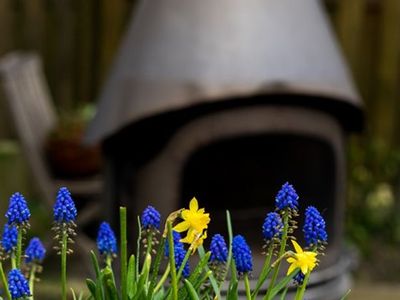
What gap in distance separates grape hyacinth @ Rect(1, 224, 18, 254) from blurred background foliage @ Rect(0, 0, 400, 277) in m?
3.62

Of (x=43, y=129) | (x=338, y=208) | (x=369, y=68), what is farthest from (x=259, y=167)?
(x=369, y=68)

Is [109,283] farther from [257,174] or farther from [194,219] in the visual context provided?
[257,174]

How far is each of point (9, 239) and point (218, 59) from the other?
179 cm

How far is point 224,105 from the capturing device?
305 centimetres

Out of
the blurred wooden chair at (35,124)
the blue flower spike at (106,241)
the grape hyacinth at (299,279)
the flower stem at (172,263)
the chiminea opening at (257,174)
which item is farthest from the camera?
the blurred wooden chair at (35,124)

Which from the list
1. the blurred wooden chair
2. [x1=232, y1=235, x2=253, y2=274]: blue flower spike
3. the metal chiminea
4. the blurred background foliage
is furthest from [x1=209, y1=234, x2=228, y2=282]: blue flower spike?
the blurred background foliage

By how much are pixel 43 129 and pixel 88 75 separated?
78 cm

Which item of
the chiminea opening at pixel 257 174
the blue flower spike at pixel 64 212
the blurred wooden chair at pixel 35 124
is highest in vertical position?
the blurred wooden chair at pixel 35 124

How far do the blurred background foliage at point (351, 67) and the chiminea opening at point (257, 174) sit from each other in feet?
4.89

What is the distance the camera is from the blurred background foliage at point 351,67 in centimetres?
511

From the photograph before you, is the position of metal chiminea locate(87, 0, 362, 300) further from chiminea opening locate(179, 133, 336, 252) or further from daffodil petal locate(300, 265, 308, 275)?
daffodil petal locate(300, 265, 308, 275)

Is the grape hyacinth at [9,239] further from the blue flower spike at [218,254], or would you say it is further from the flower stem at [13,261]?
the blue flower spike at [218,254]

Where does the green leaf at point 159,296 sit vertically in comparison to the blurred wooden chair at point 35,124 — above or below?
below

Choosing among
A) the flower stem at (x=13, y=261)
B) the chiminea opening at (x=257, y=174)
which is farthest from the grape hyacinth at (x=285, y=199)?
the chiminea opening at (x=257, y=174)
